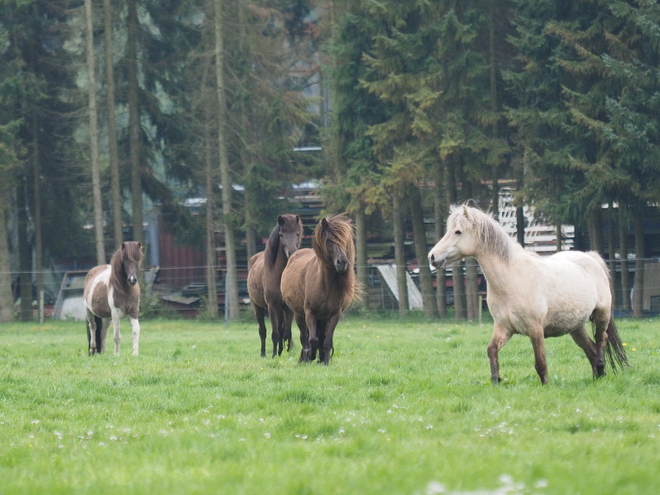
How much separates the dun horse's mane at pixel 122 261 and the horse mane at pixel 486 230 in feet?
23.4

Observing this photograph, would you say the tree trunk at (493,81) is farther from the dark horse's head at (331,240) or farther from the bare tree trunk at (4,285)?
the bare tree trunk at (4,285)

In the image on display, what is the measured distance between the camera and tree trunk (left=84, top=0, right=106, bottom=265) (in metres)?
30.2

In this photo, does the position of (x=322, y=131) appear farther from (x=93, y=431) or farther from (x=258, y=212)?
(x=93, y=431)

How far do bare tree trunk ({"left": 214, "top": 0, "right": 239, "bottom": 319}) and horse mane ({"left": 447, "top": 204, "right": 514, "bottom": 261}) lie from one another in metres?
21.9

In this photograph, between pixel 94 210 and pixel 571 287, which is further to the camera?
pixel 94 210

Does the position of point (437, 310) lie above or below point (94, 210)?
below

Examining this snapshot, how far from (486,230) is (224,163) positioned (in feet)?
76.0

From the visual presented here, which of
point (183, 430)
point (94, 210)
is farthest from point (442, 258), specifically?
point (94, 210)

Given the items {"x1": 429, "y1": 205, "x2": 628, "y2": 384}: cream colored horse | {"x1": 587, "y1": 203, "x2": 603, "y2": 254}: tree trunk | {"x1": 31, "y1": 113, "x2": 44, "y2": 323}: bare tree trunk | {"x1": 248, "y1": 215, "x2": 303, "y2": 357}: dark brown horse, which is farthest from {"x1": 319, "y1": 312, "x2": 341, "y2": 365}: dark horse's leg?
{"x1": 31, "y1": 113, "x2": 44, "y2": 323}: bare tree trunk

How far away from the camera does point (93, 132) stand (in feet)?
100

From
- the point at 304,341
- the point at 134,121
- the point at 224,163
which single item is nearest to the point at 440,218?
the point at 224,163

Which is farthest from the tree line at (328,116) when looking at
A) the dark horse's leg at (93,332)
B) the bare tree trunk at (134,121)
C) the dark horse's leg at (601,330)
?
the dark horse's leg at (601,330)

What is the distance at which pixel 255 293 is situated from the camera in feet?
46.6

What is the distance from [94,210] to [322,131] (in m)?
8.39
